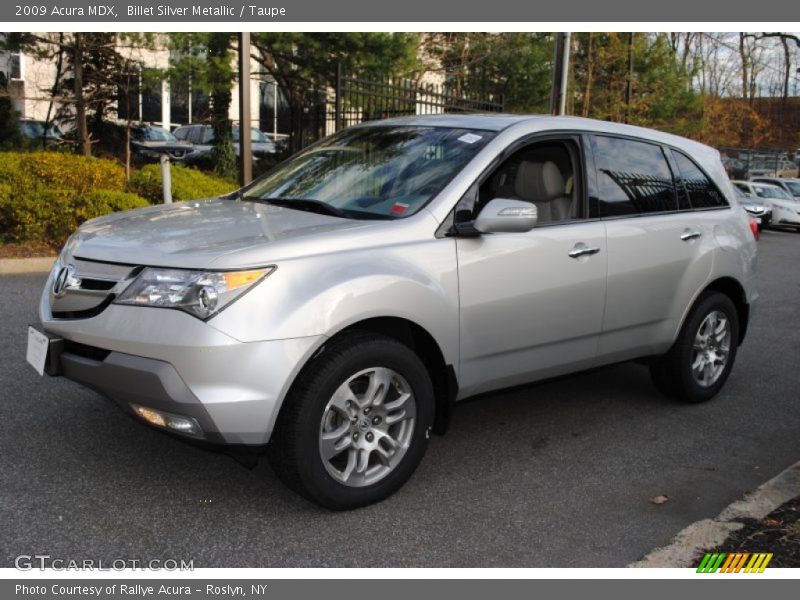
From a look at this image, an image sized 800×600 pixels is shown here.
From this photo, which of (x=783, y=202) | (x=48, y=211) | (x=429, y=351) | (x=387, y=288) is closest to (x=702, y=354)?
(x=429, y=351)

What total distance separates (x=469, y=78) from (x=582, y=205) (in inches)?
703

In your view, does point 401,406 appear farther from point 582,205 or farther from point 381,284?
point 582,205

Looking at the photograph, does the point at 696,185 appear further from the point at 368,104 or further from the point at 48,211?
the point at 368,104

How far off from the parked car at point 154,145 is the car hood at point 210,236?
15.9 meters

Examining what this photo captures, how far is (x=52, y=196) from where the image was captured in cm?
1021

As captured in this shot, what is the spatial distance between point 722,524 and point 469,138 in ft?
7.46

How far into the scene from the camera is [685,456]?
4.58m

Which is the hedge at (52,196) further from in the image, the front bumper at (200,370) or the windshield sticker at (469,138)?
the front bumper at (200,370)

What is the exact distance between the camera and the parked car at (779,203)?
23500 millimetres

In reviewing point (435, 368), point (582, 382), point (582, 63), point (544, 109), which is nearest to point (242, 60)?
point (582, 382)

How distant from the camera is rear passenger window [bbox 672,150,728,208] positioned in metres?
5.33

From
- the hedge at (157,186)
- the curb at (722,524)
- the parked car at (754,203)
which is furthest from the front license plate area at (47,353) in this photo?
the parked car at (754,203)

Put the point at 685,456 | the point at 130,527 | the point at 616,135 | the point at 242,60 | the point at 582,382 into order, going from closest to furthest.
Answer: the point at 130,527 < the point at 685,456 < the point at 616,135 < the point at 582,382 < the point at 242,60

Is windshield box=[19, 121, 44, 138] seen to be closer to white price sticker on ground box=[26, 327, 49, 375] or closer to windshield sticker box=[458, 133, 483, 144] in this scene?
white price sticker on ground box=[26, 327, 49, 375]
